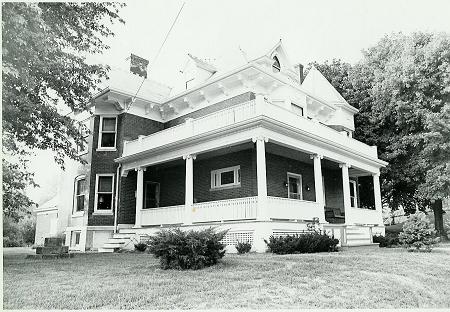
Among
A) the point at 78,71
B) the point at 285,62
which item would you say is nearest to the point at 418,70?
the point at 285,62

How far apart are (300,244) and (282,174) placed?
5.62 m

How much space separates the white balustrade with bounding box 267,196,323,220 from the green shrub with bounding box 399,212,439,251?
10.3 ft

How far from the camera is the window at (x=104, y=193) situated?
55.7ft

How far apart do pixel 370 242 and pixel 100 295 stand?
543 inches

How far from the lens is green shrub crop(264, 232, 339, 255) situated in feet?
34.3

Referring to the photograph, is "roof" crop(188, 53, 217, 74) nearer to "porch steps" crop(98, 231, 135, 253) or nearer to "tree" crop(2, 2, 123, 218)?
"tree" crop(2, 2, 123, 218)

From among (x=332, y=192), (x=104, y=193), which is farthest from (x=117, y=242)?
(x=332, y=192)

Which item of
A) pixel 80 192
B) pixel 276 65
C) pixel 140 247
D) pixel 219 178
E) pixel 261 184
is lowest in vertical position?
pixel 140 247

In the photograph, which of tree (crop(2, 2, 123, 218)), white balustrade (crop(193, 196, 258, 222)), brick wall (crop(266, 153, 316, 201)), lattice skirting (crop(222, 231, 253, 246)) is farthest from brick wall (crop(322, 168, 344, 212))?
tree (crop(2, 2, 123, 218))

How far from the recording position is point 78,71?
11320 millimetres

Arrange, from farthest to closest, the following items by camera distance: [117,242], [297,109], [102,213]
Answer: [297,109]
[102,213]
[117,242]

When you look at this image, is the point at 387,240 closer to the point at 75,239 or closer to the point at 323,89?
the point at 323,89

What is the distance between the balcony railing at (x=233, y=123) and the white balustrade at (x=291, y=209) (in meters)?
2.56

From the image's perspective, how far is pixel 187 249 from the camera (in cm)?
769
